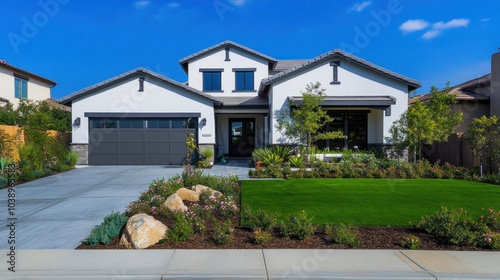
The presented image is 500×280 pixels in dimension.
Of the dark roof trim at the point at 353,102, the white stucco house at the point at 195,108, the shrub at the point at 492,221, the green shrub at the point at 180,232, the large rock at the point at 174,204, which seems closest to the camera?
the green shrub at the point at 180,232

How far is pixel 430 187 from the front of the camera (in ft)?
33.4

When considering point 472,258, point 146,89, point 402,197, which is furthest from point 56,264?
point 146,89

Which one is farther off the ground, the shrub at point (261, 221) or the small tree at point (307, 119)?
the small tree at point (307, 119)

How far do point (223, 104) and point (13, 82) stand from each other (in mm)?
17765

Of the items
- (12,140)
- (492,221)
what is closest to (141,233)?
(492,221)

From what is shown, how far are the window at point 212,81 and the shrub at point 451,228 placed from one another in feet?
56.2

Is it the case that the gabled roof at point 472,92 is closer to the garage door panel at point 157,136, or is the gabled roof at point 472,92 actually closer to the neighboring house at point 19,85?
the garage door panel at point 157,136

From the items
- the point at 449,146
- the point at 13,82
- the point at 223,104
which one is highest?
the point at 13,82

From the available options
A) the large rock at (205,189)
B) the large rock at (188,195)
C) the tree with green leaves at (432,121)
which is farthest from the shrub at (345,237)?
the tree with green leaves at (432,121)

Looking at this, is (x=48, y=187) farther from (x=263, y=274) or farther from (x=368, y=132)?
(x=368, y=132)

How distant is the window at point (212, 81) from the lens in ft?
69.0

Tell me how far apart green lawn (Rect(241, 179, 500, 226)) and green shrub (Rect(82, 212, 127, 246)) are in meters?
3.17

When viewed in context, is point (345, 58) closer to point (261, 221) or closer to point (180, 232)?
point (261, 221)

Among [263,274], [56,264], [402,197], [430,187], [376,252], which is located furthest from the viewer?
[430,187]
